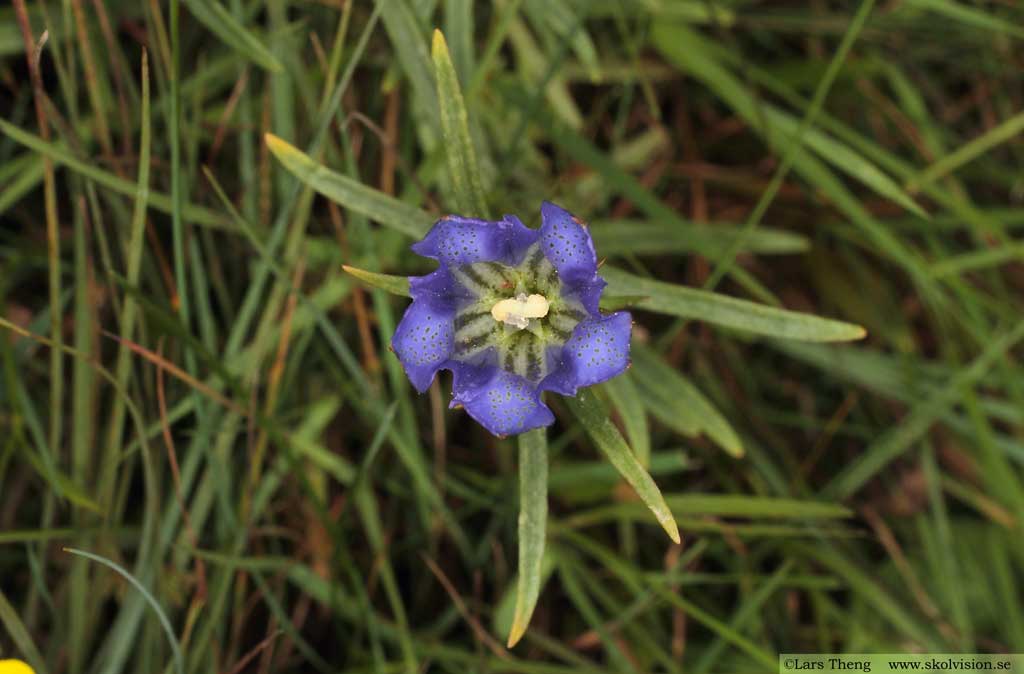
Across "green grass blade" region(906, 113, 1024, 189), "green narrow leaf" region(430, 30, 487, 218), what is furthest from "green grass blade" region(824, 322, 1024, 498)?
"green narrow leaf" region(430, 30, 487, 218)

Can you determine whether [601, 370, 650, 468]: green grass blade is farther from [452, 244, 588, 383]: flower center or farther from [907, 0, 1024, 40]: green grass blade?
[907, 0, 1024, 40]: green grass blade

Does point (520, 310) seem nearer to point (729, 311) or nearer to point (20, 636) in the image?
point (729, 311)

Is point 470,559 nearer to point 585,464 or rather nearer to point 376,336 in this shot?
point 585,464

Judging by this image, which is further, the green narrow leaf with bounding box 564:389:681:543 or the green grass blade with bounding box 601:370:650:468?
the green grass blade with bounding box 601:370:650:468

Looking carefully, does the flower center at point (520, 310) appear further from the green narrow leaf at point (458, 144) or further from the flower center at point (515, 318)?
the green narrow leaf at point (458, 144)

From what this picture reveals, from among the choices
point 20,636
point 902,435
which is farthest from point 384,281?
point 902,435

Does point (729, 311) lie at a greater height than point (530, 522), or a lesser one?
greater

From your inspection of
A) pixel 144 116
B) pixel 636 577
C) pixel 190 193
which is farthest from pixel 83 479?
pixel 636 577

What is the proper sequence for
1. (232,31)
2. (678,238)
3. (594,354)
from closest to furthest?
(594,354) → (232,31) → (678,238)
